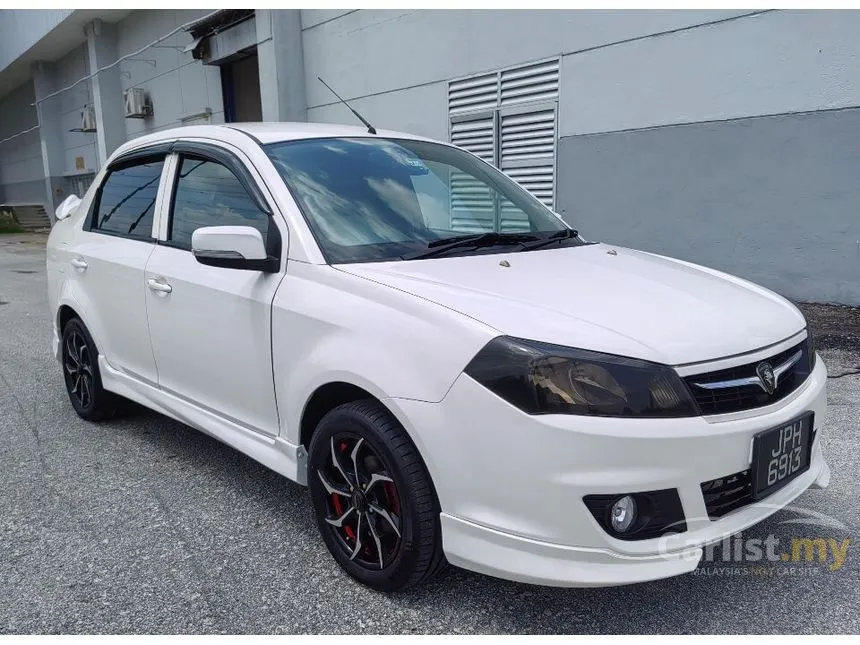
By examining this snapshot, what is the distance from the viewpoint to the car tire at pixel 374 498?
231 cm

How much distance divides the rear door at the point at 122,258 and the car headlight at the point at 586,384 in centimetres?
229

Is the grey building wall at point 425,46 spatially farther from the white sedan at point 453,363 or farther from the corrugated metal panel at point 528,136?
the white sedan at point 453,363

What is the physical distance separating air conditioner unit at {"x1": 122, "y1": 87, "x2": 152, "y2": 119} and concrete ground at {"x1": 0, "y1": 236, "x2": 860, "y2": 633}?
17135mm

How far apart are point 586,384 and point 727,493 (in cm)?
60

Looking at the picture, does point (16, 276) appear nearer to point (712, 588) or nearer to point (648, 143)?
point (648, 143)

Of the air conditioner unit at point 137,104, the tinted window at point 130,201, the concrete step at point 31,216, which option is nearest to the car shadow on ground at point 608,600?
the tinted window at point 130,201

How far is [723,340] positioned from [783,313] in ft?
1.87

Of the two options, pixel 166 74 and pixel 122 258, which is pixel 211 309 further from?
pixel 166 74

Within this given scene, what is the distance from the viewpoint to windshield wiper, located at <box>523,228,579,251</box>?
3131 mm

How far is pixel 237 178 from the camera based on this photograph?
3.22 metres

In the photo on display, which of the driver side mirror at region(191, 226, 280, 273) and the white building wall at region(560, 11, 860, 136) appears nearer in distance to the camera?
the driver side mirror at region(191, 226, 280, 273)

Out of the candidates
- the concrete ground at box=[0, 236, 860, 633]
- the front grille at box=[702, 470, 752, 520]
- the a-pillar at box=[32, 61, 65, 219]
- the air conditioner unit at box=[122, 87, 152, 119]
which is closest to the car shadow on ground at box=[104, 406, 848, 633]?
the concrete ground at box=[0, 236, 860, 633]

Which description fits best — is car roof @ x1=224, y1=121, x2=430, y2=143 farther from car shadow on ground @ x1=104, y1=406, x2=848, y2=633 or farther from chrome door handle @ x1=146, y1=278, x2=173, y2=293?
car shadow on ground @ x1=104, y1=406, x2=848, y2=633

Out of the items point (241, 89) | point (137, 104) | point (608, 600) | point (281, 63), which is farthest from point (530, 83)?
A: point (137, 104)
